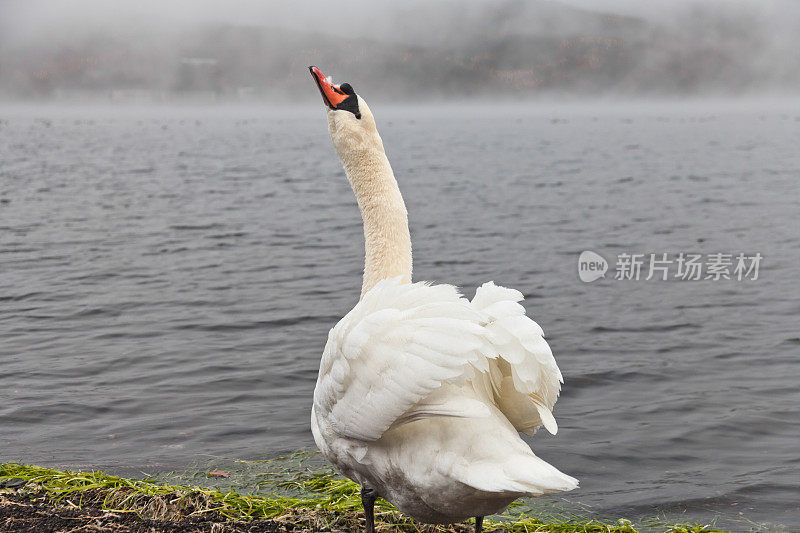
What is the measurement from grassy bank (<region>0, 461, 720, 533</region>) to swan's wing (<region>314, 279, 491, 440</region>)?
1497mm

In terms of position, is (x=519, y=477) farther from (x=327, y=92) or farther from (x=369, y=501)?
(x=327, y=92)

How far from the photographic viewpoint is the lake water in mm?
8461

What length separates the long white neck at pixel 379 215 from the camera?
5691 mm

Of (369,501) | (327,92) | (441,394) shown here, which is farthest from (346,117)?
(369,501)

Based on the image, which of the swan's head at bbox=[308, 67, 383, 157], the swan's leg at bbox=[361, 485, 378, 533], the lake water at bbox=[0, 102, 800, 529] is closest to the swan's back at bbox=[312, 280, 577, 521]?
the swan's leg at bbox=[361, 485, 378, 533]

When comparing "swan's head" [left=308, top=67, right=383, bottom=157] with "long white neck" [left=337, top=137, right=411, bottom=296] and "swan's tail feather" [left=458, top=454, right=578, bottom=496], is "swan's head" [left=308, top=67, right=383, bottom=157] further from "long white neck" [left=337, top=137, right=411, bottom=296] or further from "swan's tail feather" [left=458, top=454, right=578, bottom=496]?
"swan's tail feather" [left=458, top=454, right=578, bottom=496]

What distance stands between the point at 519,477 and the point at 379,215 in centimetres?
247

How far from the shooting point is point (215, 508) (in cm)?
603

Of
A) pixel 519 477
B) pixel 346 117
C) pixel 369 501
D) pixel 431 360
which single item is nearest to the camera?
pixel 519 477

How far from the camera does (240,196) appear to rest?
1270 inches

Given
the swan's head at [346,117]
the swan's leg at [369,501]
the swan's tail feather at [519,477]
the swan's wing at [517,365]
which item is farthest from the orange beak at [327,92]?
the swan's tail feather at [519,477]

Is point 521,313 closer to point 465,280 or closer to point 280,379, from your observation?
point 280,379

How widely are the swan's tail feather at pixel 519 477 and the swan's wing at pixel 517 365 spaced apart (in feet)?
1.55

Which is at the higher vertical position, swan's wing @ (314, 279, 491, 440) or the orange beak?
the orange beak
